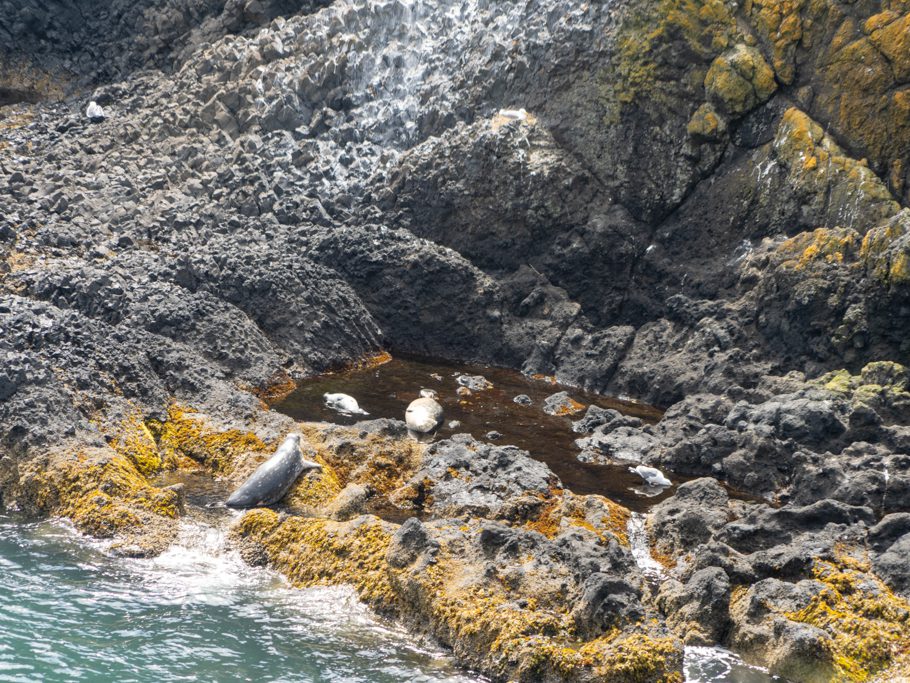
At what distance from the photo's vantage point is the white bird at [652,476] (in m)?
16.3

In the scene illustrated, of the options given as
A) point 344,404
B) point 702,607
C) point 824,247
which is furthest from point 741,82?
point 702,607

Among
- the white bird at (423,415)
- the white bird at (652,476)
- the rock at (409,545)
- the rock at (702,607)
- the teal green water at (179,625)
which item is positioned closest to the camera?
the teal green water at (179,625)

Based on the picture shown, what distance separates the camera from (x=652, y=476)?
53.6 feet

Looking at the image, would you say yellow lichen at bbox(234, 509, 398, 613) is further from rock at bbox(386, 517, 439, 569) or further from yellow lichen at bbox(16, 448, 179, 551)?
yellow lichen at bbox(16, 448, 179, 551)

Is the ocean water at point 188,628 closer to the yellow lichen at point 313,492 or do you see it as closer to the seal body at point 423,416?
the yellow lichen at point 313,492

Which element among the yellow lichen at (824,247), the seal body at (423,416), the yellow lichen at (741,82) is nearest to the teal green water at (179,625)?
the seal body at (423,416)

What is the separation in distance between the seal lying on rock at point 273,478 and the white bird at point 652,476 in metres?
5.38

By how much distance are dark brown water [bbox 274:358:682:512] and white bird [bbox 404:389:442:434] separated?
0.71 feet

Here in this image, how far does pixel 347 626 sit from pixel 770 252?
14.2 metres

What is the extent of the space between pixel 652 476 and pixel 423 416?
13.4 ft

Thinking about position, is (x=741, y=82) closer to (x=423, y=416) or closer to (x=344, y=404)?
(x=423, y=416)

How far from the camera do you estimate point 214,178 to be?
2588 centimetres

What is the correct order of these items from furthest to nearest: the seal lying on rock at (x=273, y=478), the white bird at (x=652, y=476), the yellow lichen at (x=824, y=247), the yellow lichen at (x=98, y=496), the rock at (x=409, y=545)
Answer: the yellow lichen at (x=824, y=247) → the white bird at (x=652, y=476) → the seal lying on rock at (x=273, y=478) → the yellow lichen at (x=98, y=496) → the rock at (x=409, y=545)

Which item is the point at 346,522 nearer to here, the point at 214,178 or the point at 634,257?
the point at 634,257
